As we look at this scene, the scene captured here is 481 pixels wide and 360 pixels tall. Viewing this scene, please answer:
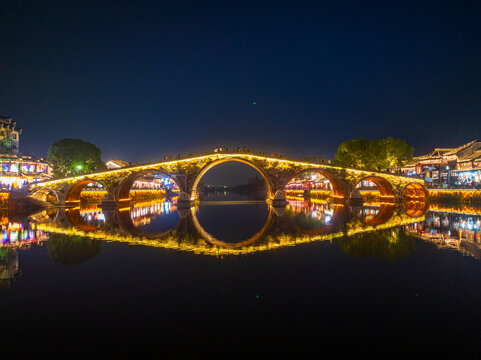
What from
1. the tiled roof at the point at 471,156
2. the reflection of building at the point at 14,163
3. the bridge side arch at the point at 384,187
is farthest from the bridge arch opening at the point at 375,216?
the reflection of building at the point at 14,163

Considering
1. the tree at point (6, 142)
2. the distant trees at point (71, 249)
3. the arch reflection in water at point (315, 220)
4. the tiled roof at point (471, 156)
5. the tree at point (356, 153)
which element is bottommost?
the arch reflection in water at point (315, 220)

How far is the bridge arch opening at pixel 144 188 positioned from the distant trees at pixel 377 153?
3119 centimetres

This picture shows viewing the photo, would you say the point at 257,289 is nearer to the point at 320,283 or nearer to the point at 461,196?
the point at 320,283

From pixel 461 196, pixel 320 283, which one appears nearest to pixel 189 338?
pixel 320 283

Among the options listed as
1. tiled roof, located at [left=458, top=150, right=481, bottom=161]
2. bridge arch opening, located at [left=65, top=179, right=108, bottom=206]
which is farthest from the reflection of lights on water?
tiled roof, located at [left=458, top=150, right=481, bottom=161]

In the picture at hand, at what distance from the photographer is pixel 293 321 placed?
457cm

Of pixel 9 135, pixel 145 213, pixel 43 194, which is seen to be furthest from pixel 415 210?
pixel 9 135

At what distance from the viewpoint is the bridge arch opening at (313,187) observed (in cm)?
3754

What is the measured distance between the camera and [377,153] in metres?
44.0

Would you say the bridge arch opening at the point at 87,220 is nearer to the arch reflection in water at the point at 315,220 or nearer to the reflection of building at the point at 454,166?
the arch reflection in water at the point at 315,220

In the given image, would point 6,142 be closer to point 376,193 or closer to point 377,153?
point 376,193

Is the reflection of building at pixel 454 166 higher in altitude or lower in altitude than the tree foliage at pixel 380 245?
higher

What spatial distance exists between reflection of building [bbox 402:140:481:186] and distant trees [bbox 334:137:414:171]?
5458 millimetres

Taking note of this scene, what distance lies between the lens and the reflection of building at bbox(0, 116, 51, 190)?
43969 millimetres
